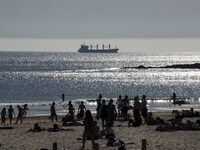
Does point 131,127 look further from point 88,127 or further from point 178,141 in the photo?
point 88,127

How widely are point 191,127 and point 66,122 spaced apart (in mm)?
6440

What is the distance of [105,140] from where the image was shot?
66.9 feet

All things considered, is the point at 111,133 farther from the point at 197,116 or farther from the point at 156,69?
the point at 156,69

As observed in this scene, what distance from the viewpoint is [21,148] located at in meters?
19.0

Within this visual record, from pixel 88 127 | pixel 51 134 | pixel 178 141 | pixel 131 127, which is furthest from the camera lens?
pixel 131 127

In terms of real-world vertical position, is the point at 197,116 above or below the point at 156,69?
below

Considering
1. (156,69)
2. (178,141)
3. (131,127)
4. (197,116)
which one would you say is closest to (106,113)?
(131,127)

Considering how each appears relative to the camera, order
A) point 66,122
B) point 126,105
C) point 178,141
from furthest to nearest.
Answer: point 126,105, point 66,122, point 178,141

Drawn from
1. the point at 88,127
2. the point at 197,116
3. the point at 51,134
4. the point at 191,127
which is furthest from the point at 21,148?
the point at 197,116

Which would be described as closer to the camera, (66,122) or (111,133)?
(111,133)

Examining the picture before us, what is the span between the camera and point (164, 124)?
80.7 feet

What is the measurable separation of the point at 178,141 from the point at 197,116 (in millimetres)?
11404

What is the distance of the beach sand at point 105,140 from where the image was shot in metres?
19.0

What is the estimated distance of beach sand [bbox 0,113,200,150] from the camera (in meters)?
A: 19.0
